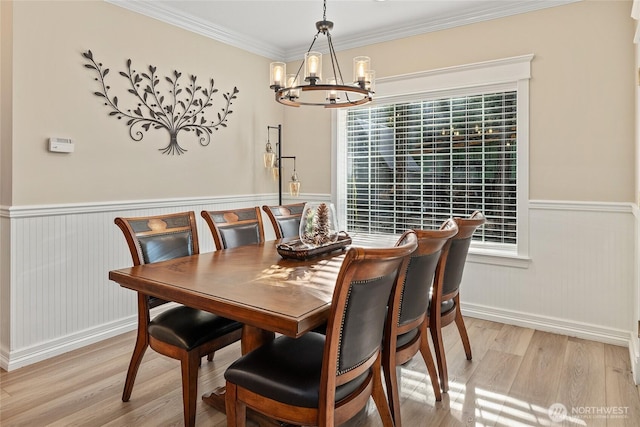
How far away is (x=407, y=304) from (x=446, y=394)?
83 cm

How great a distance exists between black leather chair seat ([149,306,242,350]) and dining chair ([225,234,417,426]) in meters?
0.45

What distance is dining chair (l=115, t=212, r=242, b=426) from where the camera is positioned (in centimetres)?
A: 195

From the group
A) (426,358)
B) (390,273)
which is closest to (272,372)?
(390,273)

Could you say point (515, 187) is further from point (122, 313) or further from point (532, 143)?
point (122, 313)

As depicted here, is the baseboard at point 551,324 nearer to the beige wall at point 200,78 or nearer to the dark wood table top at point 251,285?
the beige wall at point 200,78

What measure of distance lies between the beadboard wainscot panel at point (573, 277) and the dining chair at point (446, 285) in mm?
1249

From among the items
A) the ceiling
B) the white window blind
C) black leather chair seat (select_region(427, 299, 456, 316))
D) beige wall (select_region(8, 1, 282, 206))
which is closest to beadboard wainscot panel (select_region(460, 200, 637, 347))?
the white window blind

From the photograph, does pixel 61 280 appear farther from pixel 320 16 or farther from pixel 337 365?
pixel 320 16

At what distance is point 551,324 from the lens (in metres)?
3.30

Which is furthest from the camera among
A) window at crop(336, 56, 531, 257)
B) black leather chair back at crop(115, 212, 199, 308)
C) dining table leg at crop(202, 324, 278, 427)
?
window at crop(336, 56, 531, 257)

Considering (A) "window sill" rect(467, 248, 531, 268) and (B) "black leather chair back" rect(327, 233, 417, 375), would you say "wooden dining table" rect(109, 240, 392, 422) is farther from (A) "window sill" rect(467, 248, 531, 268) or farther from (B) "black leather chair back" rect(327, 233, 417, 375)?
(A) "window sill" rect(467, 248, 531, 268)

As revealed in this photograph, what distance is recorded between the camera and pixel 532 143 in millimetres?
3338

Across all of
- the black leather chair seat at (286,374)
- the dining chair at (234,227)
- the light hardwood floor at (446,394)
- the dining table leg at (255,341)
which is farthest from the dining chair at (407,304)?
the dining chair at (234,227)

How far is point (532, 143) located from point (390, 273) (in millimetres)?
2475
